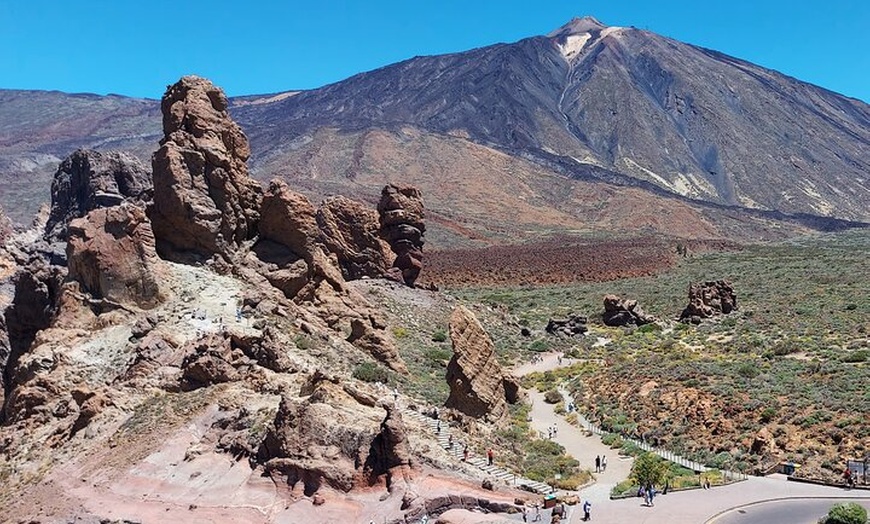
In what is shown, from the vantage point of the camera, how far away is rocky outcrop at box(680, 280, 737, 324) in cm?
5038

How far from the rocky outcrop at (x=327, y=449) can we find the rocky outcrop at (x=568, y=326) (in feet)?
111

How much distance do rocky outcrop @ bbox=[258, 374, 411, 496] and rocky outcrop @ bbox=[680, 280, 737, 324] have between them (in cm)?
3599

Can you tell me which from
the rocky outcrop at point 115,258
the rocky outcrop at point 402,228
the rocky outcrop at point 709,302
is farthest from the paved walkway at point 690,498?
the rocky outcrop at point 709,302

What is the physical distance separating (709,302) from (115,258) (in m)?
38.1

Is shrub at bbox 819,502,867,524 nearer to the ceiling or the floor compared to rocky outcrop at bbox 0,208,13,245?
nearer to the floor

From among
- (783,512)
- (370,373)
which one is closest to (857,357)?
(783,512)

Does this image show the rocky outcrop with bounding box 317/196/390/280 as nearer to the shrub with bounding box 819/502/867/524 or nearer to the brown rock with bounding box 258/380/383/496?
the brown rock with bounding box 258/380/383/496

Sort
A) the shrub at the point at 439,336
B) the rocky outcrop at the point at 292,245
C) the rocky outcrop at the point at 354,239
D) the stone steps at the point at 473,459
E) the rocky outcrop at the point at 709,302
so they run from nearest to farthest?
the stone steps at the point at 473,459
the rocky outcrop at the point at 292,245
the shrub at the point at 439,336
the rocky outcrop at the point at 354,239
the rocky outcrop at the point at 709,302

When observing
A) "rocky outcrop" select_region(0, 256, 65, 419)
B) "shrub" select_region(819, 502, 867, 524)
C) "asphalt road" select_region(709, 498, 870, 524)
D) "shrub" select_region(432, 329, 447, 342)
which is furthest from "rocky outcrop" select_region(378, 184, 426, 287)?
"shrub" select_region(819, 502, 867, 524)

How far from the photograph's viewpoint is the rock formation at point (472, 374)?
2638 cm

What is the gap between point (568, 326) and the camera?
5178 centimetres

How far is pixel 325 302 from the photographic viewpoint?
31.8 meters

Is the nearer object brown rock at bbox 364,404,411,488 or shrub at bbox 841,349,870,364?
brown rock at bbox 364,404,411,488

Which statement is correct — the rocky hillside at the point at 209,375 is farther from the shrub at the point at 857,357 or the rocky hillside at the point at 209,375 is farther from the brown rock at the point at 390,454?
the shrub at the point at 857,357
